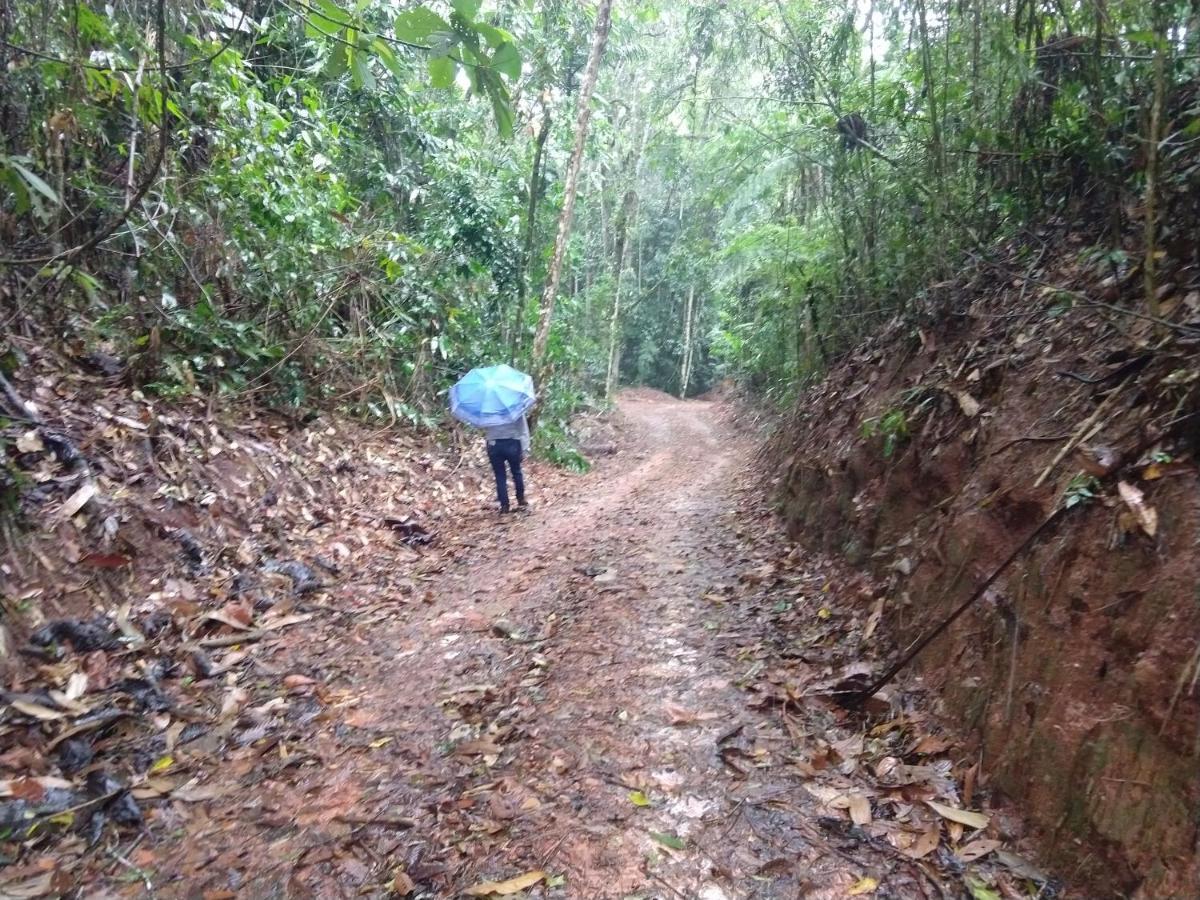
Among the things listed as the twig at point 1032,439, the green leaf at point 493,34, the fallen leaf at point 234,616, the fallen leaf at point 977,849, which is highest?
the green leaf at point 493,34

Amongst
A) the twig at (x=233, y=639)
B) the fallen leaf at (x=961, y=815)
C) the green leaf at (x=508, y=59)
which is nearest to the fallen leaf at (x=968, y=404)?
the fallen leaf at (x=961, y=815)

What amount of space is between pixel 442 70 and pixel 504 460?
6.80 m

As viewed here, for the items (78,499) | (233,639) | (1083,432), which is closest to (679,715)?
(1083,432)

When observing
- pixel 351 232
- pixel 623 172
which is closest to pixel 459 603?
pixel 351 232

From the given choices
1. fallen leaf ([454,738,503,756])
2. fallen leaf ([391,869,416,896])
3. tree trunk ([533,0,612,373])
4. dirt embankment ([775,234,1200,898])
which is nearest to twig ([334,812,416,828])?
fallen leaf ([391,869,416,896])

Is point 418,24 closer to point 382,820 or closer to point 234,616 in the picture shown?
point 382,820

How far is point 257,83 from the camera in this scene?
28.6ft

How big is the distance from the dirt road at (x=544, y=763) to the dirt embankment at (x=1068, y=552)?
0.68 m

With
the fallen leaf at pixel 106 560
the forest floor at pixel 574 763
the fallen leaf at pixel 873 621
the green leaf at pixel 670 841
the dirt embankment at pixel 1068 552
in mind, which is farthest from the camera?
the fallen leaf at pixel 106 560

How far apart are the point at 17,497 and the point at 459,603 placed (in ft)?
10.2

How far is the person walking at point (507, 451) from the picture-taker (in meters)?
8.76

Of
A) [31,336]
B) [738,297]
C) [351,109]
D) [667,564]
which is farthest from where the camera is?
[738,297]

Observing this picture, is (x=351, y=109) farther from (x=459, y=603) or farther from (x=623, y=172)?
(x=623, y=172)

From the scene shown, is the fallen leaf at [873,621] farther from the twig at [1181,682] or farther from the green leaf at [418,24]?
the green leaf at [418,24]
